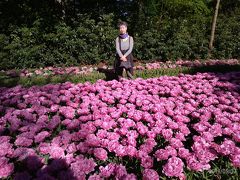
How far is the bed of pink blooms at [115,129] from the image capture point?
8.73 feet

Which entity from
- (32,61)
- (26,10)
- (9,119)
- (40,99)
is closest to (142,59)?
(32,61)

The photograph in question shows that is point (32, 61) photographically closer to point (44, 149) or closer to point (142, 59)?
point (142, 59)

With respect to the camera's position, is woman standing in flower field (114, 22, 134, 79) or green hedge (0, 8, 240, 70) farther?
green hedge (0, 8, 240, 70)

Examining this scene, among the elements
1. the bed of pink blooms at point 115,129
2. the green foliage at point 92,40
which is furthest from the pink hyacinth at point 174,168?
the green foliage at point 92,40

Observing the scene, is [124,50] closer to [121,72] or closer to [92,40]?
[121,72]

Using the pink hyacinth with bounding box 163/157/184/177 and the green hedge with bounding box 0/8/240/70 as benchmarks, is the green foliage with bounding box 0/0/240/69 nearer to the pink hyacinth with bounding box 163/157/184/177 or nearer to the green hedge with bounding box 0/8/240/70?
the green hedge with bounding box 0/8/240/70

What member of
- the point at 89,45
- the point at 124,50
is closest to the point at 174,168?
the point at 124,50

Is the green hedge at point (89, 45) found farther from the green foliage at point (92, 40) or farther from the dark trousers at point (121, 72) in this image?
the dark trousers at point (121, 72)

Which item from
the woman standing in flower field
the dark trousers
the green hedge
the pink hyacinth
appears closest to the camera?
the pink hyacinth

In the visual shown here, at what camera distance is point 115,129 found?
3348 millimetres

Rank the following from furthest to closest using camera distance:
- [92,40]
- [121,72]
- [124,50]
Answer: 1. [92,40]
2. [121,72]
3. [124,50]

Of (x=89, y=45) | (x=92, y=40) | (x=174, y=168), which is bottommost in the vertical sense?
(x=89, y=45)

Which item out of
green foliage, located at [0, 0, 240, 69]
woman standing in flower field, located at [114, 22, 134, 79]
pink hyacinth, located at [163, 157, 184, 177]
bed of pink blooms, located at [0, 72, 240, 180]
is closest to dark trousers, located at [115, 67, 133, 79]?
woman standing in flower field, located at [114, 22, 134, 79]

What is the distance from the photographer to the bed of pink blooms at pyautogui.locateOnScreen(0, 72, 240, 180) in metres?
2.66
